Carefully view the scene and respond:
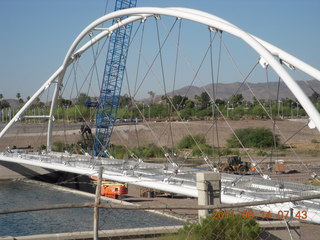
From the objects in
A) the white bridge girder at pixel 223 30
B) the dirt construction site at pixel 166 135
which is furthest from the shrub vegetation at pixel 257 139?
Answer: the white bridge girder at pixel 223 30

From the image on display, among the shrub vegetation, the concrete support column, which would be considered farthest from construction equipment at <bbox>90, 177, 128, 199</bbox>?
the shrub vegetation

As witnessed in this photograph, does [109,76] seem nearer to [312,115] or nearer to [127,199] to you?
[127,199]

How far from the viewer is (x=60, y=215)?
24.7m

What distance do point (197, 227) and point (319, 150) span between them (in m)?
52.4

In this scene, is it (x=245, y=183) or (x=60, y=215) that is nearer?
(x=245, y=183)

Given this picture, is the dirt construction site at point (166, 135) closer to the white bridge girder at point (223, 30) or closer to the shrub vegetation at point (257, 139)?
the shrub vegetation at point (257, 139)

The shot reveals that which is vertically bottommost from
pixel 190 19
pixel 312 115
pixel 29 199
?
pixel 29 199

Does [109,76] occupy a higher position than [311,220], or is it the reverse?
[109,76]

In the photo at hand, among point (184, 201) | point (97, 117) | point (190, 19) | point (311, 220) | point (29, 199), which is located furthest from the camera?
point (97, 117)

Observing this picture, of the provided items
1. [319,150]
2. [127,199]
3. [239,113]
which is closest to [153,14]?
[127,199]
